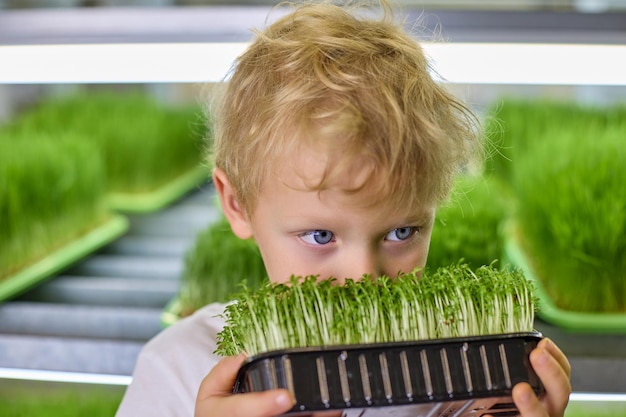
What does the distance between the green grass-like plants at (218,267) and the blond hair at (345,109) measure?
Answer: 576 millimetres

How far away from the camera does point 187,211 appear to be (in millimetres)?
2076

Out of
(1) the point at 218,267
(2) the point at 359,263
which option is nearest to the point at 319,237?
(2) the point at 359,263

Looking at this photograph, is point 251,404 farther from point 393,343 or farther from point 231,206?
point 231,206

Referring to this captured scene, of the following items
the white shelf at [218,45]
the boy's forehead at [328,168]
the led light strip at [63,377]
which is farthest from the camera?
the led light strip at [63,377]

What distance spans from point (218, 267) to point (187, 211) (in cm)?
52

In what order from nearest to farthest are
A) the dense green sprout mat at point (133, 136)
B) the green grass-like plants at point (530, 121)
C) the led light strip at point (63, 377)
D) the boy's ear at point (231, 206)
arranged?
1. the boy's ear at point (231, 206)
2. the led light strip at point (63, 377)
3. the green grass-like plants at point (530, 121)
4. the dense green sprout mat at point (133, 136)

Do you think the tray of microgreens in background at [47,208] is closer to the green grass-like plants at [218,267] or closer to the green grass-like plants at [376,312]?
the green grass-like plants at [218,267]

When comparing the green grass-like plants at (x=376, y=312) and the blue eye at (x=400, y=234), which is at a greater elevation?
the blue eye at (x=400, y=234)

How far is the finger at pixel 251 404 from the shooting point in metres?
0.61

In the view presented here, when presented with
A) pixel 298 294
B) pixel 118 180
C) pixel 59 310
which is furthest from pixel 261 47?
pixel 118 180

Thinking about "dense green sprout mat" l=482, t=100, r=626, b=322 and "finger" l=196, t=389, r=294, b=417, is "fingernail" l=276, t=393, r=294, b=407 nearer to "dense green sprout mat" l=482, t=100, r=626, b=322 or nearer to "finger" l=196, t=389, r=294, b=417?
"finger" l=196, t=389, r=294, b=417

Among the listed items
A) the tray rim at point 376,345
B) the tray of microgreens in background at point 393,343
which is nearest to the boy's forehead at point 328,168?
the tray of microgreens in background at point 393,343

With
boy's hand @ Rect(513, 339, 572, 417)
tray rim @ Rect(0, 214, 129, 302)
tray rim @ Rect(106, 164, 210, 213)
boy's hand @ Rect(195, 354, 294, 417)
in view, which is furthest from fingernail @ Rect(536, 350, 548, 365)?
tray rim @ Rect(106, 164, 210, 213)

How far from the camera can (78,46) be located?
1338 millimetres
